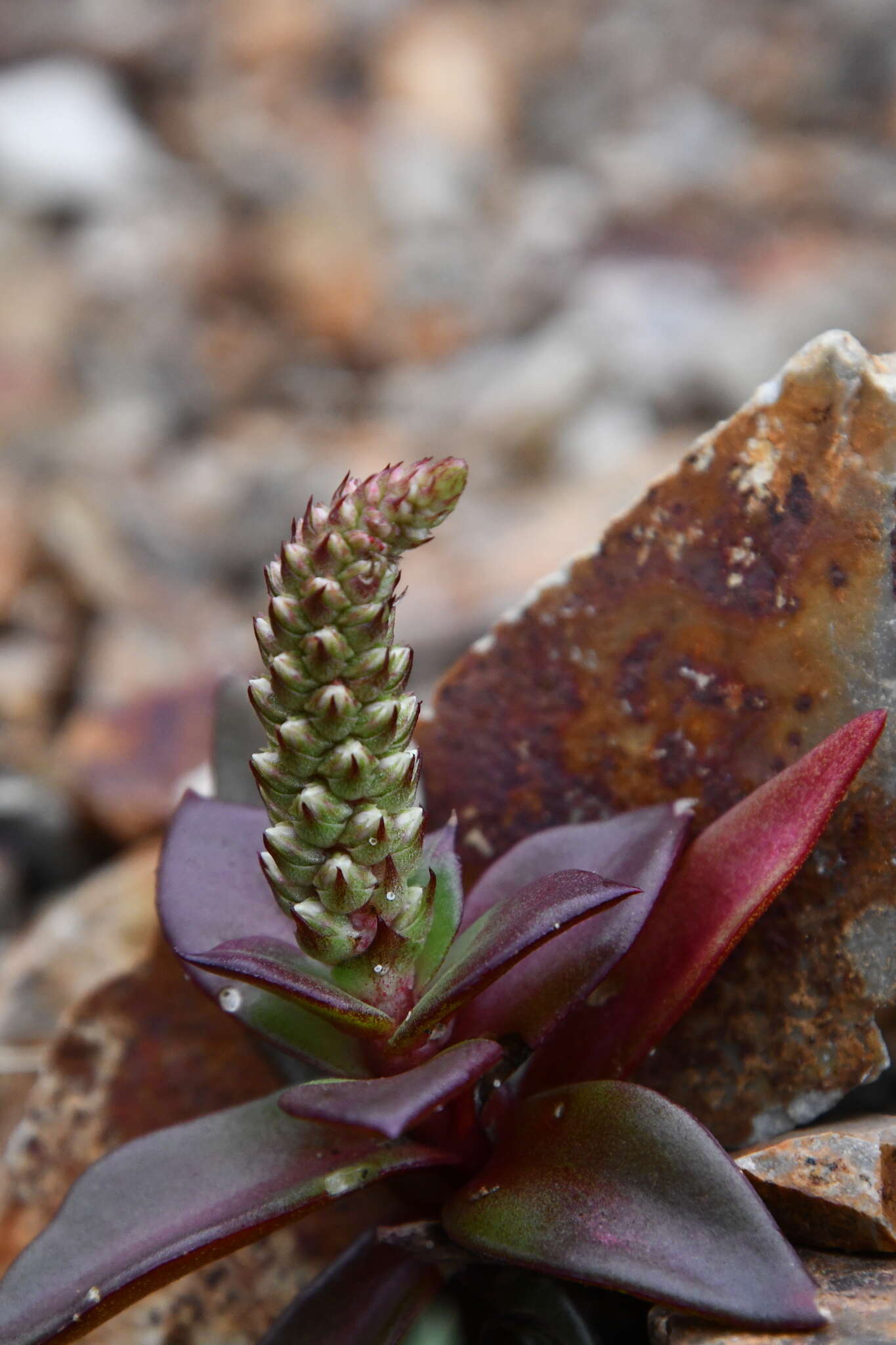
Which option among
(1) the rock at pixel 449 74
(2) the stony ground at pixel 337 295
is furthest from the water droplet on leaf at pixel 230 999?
(1) the rock at pixel 449 74

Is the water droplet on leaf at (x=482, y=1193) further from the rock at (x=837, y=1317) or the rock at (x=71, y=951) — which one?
the rock at (x=71, y=951)

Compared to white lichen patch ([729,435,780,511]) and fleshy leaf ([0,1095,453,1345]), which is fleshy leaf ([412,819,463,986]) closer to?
fleshy leaf ([0,1095,453,1345])

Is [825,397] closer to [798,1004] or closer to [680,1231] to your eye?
[798,1004]

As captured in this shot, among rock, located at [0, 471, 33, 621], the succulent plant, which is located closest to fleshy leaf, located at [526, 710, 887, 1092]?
the succulent plant

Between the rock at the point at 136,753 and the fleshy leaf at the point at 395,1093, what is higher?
the rock at the point at 136,753

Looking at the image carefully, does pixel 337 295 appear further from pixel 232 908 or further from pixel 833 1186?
pixel 833 1186

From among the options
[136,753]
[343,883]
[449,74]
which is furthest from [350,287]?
[343,883]

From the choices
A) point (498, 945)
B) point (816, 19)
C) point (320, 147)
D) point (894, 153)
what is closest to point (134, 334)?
point (320, 147)
